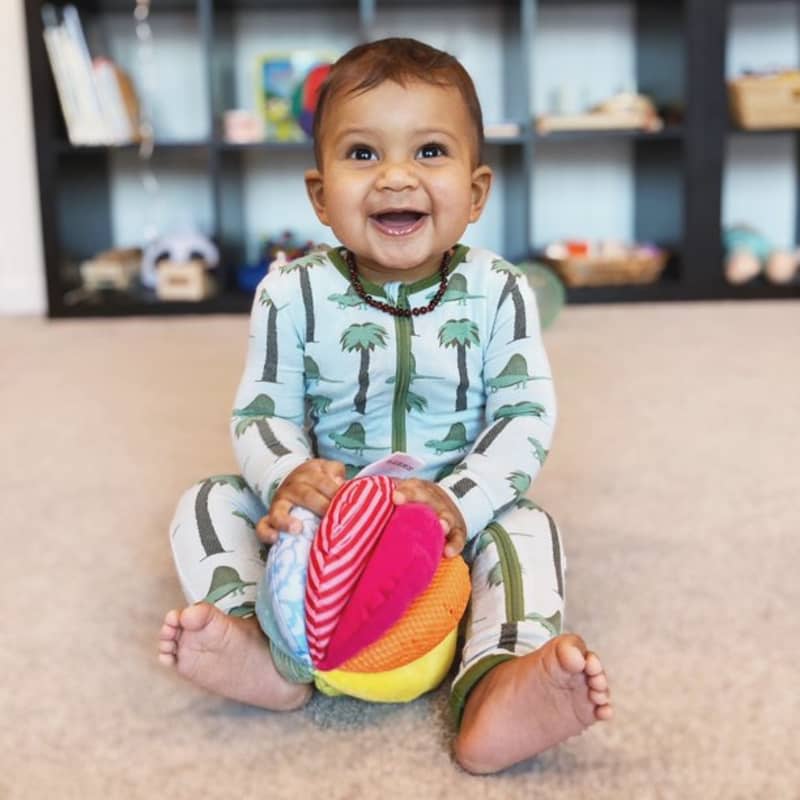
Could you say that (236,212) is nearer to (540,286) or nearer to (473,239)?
(473,239)

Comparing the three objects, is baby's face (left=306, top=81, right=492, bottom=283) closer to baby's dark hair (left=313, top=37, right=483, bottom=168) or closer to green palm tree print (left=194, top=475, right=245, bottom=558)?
baby's dark hair (left=313, top=37, right=483, bottom=168)

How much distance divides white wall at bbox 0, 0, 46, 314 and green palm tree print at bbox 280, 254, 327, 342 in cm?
187

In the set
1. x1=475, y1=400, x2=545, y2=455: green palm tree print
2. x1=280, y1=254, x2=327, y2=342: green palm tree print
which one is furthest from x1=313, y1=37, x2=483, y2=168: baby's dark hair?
x1=475, y1=400, x2=545, y2=455: green palm tree print

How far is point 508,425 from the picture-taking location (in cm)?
Answer: 87

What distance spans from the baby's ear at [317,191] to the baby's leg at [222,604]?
214mm

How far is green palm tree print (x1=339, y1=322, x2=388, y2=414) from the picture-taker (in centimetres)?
89

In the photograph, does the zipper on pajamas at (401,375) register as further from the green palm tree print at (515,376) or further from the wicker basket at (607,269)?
the wicker basket at (607,269)

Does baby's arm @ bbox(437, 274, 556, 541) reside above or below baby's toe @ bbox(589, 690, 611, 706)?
above

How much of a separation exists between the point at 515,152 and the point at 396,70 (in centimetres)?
183

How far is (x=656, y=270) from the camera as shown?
2.54 meters

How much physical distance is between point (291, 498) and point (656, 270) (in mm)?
1909

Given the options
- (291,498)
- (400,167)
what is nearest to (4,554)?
(291,498)

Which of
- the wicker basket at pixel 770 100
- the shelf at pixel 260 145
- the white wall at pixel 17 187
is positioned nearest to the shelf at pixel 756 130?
the wicker basket at pixel 770 100

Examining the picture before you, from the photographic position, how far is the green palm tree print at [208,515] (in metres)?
0.84
